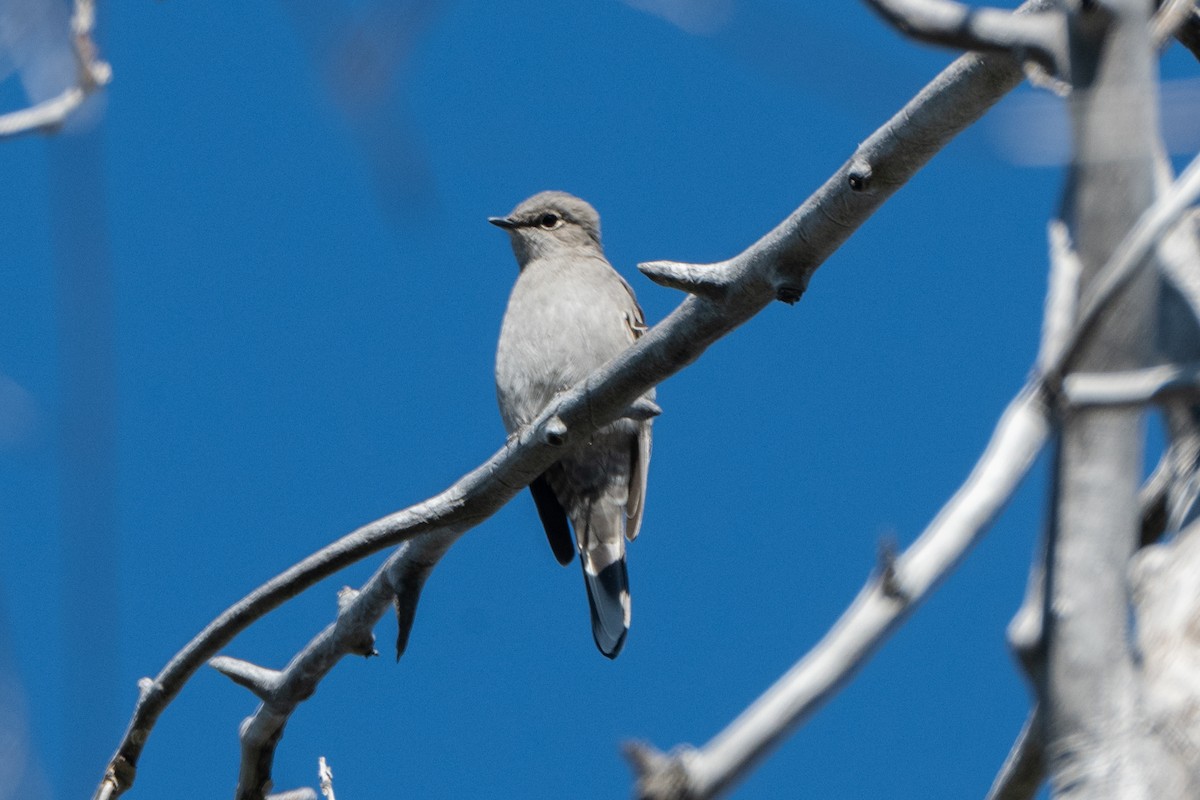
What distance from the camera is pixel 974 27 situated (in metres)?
1.77

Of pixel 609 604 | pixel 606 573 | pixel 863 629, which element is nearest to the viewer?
pixel 863 629

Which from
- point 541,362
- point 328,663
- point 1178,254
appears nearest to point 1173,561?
point 1178,254

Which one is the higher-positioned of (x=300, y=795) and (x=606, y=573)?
Answer: (x=606, y=573)

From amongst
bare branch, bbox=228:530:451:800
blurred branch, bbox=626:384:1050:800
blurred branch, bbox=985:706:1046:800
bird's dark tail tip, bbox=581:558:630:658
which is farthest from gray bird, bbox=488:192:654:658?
blurred branch, bbox=626:384:1050:800

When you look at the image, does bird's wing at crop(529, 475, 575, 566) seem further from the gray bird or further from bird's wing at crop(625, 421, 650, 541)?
bird's wing at crop(625, 421, 650, 541)

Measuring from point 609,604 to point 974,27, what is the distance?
16.0ft

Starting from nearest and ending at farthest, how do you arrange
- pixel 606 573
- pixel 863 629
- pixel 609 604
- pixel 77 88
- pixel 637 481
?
pixel 863 629, pixel 77 88, pixel 609 604, pixel 606 573, pixel 637 481

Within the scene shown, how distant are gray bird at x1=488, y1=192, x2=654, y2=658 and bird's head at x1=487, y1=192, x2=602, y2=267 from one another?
0.60m

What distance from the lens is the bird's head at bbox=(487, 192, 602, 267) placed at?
7.85 m

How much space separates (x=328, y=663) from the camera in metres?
4.00

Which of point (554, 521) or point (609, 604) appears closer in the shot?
point (609, 604)

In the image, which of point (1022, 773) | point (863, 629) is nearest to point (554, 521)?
point (1022, 773)

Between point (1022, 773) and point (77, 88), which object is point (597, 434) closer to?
point (77, 88)

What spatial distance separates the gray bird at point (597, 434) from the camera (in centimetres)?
661
